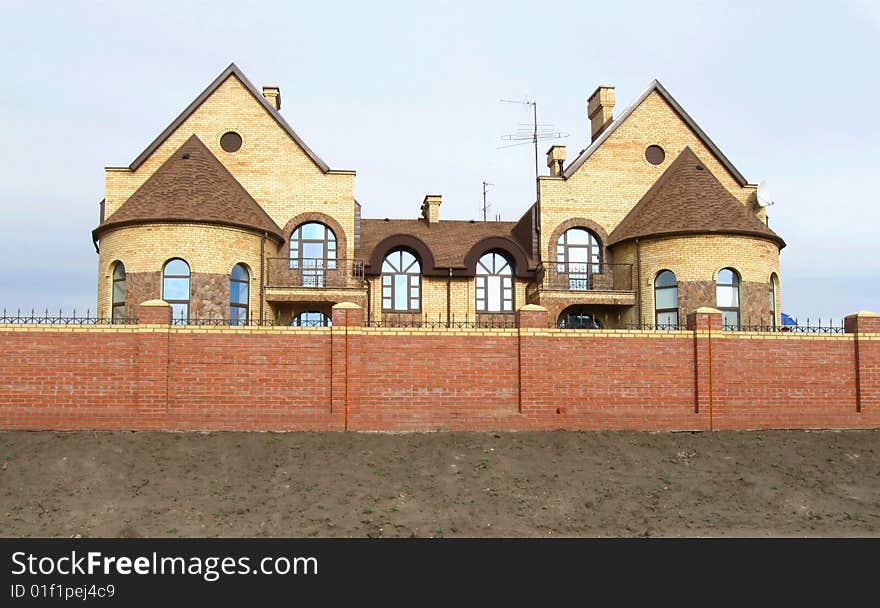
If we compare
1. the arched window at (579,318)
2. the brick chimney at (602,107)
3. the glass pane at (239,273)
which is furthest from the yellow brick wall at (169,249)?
the brick chimney at (602,107)

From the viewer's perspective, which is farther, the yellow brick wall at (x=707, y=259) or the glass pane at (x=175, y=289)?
the yellow brick wall at (x=707, y=259)

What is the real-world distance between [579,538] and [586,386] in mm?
4661

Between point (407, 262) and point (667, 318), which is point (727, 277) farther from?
point (407, 262)

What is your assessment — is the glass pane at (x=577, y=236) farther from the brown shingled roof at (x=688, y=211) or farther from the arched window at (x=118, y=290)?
the arched window at (x=118, y=290)

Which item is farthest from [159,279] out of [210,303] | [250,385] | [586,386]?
[586,386]

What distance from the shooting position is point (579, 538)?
1332 centimetres

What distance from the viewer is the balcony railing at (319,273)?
957 inches

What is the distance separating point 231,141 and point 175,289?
5.45 meters

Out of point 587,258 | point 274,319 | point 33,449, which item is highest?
point 587,258

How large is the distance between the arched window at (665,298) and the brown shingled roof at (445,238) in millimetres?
3689

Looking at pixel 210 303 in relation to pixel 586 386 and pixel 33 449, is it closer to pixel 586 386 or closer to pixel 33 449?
A: pixel 33 449

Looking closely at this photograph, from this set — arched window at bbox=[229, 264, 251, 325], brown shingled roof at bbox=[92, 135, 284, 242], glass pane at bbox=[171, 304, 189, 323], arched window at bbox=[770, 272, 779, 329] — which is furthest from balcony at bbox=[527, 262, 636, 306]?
glass pane at bbox=[171, 304, 189, 323]

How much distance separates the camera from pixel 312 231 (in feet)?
82.2

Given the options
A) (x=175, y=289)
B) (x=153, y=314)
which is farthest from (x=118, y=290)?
(x=153, y=314)
